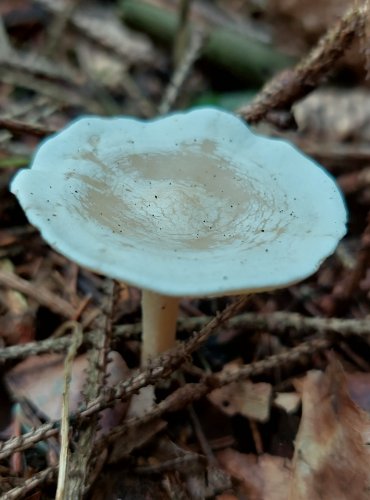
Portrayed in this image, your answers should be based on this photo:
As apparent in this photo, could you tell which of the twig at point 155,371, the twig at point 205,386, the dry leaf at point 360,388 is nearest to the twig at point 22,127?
the twig at point 155,371

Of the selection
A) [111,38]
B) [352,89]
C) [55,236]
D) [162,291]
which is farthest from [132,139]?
[111,38]

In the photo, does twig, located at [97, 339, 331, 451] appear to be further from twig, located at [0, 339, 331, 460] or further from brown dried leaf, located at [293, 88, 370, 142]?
brown dried leaf, located at [293, 88, 370, 142]

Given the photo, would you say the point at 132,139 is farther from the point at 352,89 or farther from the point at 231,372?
the point at 352,89

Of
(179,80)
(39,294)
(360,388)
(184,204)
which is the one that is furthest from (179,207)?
(179,80)

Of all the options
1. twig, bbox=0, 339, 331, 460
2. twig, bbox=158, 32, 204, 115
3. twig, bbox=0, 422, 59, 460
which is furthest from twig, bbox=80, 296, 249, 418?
twig, bbox=158, 32, 204, 115

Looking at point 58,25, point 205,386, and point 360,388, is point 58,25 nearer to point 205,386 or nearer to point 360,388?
point 205,386

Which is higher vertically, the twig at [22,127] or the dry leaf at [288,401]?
the twig at [22,127]

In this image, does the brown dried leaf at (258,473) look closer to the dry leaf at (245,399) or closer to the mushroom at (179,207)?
the dry leaf at (245,399)
